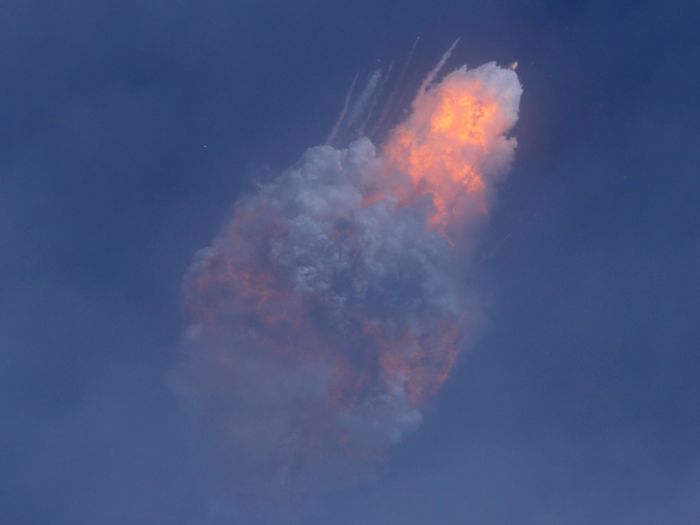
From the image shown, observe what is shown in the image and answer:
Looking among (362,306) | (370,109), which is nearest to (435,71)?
(370,109)

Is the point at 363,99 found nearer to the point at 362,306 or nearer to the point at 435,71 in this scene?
the point at 435,71

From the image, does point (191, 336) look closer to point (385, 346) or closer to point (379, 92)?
point (385, 346)

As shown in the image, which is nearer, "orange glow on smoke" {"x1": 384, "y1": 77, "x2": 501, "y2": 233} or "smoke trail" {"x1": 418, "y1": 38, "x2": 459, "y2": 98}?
"orange glow on smoke" {"x1": 384, "y1": 77, "x2": 501, "y2": 233}

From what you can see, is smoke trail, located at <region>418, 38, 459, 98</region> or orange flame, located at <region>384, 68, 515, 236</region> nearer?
orange flame, located at <region>384, 68, 515, 236</region>

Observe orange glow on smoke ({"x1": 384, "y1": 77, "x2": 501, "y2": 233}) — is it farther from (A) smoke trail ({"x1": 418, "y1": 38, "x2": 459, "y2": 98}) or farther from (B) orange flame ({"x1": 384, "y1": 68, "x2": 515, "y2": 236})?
(A) smoke trail ({"x1": 418, "y1": 38, "x2": 459, "y2": 98})

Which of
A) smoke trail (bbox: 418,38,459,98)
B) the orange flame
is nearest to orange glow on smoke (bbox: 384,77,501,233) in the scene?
the orange flame

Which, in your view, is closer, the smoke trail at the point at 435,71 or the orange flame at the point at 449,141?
the orange flame at the point at 449,141

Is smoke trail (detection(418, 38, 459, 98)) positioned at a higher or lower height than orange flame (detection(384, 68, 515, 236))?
higher

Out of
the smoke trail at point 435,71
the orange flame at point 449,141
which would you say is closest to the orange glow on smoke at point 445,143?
the orange flame at point 449,141

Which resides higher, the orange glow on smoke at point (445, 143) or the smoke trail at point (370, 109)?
the smoke trail at point (370, 109)

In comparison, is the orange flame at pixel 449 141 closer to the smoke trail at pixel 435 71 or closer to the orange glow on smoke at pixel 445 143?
the orange glow on smoke at pixel 445 143

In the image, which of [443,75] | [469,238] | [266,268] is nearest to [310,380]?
[266,268]
